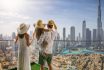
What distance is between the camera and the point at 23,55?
17.9 feet

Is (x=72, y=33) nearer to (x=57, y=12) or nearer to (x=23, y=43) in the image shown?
(x=57, y=12)

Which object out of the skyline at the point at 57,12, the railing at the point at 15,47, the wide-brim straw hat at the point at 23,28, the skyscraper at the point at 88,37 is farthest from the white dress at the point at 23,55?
the skyline at the point at 57,12

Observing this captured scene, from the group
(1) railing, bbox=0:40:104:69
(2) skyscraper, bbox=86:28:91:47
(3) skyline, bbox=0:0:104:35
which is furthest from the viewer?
(3) skyline, bbox=0:0:104:35

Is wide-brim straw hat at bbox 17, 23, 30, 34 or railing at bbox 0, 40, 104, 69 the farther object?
railing at bbox 0, 40, 104, 69

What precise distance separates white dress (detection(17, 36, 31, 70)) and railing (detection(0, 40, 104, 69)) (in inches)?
41.2

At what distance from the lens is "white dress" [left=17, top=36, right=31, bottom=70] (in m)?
5.41

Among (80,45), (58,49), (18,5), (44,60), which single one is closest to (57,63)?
(58,49)

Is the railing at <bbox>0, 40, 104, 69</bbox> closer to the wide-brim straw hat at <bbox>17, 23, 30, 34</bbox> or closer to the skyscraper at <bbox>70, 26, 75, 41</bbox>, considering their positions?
the skyscraper at <bbox>70, 26, 75, 41</bbox>

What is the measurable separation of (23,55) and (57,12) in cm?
470

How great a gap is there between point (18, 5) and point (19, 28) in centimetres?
360

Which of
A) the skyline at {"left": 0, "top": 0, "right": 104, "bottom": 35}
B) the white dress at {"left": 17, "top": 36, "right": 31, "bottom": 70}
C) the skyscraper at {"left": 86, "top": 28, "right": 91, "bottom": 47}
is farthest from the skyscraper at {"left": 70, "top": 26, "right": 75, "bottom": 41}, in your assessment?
the white dress at {"left": 17, "top": 36, "right": 31, "bottom": 70}

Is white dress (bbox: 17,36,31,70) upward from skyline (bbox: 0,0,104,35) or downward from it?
downward

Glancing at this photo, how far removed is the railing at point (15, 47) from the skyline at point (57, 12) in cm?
137

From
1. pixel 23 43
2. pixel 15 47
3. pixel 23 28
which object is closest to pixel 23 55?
pixel 23 43
